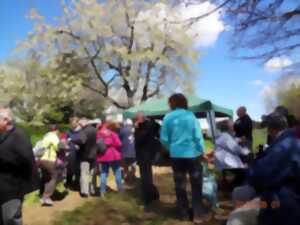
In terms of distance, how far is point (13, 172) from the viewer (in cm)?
470

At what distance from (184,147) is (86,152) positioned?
10.6 ft

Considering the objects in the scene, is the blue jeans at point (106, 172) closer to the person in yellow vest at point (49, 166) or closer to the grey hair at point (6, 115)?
the person in yellow vest at point (49, 166)

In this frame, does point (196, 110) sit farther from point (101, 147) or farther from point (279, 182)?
point (279, 182)

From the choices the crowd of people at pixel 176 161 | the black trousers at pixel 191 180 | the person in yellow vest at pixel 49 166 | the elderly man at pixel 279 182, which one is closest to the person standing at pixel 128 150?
the crowd of people at pixel 176 161

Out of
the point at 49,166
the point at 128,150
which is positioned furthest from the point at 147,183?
the point at 128,150

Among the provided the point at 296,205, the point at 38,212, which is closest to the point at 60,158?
the point at 38,212

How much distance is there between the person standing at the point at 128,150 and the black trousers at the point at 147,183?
6.92 ft

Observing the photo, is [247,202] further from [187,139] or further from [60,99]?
[60,99]

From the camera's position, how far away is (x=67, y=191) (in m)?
9.34

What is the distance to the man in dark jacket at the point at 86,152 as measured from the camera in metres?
8.57

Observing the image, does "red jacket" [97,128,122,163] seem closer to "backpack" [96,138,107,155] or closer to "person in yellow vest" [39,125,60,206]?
"backpack" [96,138,107,155]

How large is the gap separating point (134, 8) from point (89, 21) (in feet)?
11.6

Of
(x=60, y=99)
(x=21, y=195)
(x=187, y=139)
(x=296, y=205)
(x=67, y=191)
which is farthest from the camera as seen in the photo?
(x=60, y=99)

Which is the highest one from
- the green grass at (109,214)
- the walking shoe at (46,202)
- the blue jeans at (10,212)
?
the blue jeans at (10,212)
